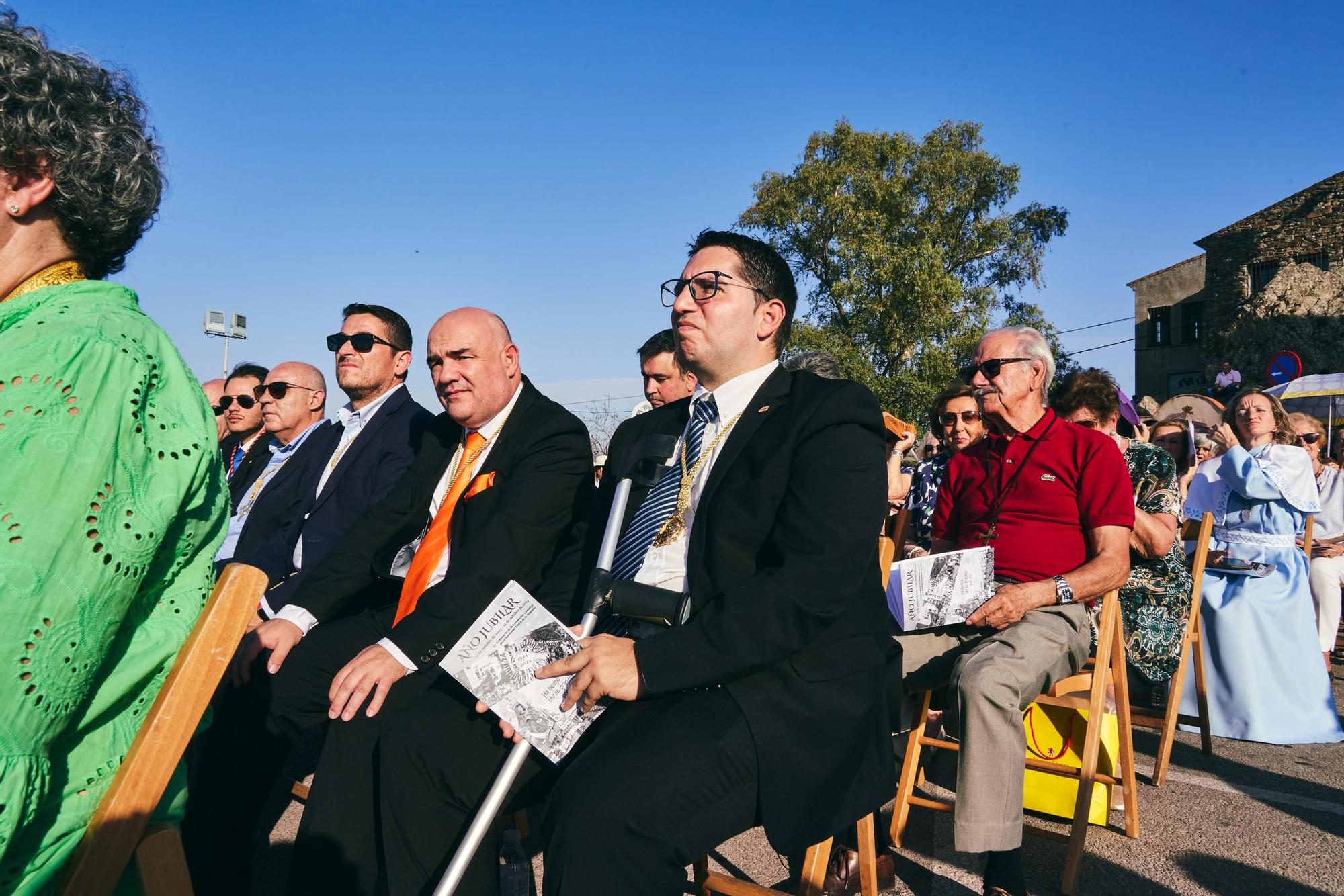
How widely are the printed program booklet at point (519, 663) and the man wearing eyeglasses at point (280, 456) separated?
302 centimetres

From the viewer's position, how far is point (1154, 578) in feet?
14.4

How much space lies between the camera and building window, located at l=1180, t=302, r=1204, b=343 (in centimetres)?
3897

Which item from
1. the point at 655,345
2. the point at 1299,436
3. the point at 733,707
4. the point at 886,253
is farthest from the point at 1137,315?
the point at 733,707

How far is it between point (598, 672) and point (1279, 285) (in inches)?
1283

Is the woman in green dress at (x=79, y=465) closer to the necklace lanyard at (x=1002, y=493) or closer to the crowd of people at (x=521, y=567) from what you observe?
the crowd of people at (x=521, y=567)

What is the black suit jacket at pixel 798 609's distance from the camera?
211 centimetres

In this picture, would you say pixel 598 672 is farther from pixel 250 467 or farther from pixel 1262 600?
pixel 1262 600

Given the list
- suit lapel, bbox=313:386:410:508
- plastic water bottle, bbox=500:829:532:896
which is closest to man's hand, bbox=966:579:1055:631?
plastic water bottle, bbox=500:829:532:896

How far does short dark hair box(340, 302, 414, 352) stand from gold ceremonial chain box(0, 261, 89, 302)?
3355 mm

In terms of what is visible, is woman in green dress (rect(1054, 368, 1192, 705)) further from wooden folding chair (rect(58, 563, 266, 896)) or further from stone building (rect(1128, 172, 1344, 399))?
stone building (rect(1128, 172, 1344, 399))

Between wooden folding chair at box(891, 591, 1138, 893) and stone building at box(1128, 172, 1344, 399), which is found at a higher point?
stone building at box(1128, 172, 1344, 399)

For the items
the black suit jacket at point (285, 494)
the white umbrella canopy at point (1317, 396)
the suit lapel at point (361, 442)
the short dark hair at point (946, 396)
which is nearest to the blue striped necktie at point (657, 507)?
the suit lapel at point (361, 442)

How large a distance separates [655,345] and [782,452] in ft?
9.55

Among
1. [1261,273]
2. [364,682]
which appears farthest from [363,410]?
[1261,273]
